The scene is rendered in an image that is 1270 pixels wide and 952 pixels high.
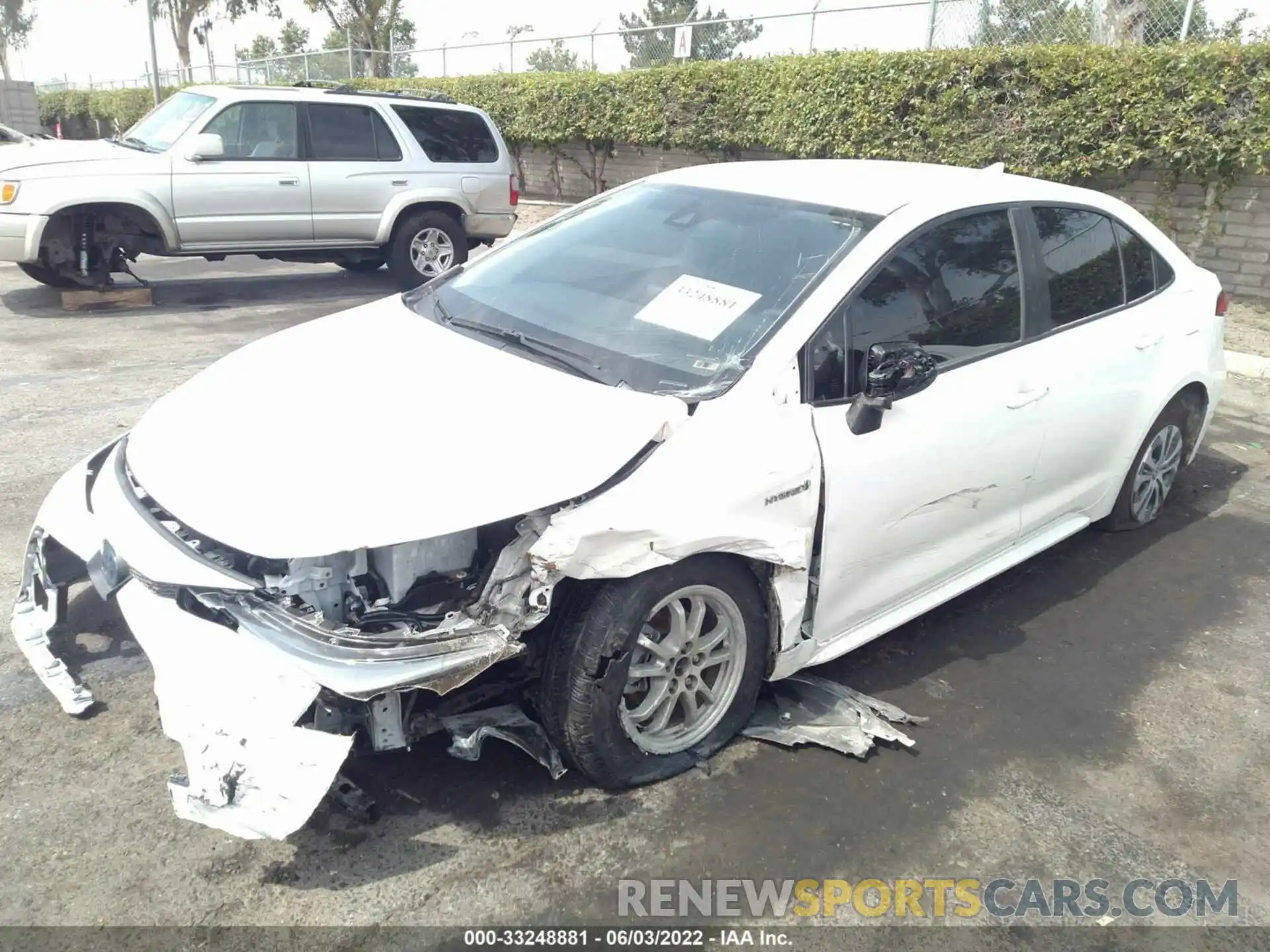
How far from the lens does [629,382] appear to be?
3.05 m

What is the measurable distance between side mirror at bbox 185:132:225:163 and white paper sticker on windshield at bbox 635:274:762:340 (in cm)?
722

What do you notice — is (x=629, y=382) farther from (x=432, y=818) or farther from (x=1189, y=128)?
(x=1189, y=128)

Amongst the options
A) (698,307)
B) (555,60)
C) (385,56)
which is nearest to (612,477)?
(698,307)

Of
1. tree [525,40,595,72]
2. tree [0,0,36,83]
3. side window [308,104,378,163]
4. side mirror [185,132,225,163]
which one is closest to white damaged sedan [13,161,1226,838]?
side mirror [185,132,225,163]

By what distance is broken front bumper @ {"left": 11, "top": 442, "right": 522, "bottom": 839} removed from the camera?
93.6 inches

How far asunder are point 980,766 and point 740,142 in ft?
40.2

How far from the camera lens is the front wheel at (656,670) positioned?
270cm

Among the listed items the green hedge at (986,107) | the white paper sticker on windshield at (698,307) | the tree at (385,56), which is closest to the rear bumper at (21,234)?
A: the white paper sticker on windshield at (698,307)

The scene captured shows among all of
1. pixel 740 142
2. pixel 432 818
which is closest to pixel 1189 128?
pixel 740 142

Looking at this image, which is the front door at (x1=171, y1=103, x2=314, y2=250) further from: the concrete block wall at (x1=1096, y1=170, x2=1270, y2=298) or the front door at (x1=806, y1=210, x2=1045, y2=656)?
the concrete block wall at (x1=1096, y1=170, x2=1270, y2=298)

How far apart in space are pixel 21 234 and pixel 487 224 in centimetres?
441

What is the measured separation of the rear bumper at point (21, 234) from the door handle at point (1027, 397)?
8.27 meters

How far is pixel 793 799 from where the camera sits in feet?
9.73

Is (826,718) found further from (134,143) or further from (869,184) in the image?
(134,143)
